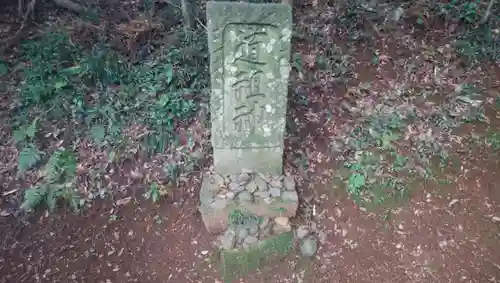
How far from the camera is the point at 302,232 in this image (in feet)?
12.1

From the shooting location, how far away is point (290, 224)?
3.70 metres

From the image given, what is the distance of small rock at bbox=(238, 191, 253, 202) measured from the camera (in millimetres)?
3590

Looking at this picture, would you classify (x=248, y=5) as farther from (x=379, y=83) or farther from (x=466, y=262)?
(x=466, y=262)

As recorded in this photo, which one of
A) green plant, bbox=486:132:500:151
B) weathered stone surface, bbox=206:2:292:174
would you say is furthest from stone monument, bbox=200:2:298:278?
green plant, bbox=486:132:500:151

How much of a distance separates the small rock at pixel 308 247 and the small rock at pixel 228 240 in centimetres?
66

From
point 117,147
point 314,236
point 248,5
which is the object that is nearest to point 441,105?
point 314,236

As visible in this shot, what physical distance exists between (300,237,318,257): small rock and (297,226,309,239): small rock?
5 cm

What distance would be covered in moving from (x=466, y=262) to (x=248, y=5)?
297 centimetres

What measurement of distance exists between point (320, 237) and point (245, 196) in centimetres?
83

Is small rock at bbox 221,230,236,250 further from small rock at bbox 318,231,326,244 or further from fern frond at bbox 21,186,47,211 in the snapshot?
fern frond at bbox 21,186,47,211

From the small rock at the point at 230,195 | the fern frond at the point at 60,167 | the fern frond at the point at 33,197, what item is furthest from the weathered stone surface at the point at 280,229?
the fern frond at the point at 33,197

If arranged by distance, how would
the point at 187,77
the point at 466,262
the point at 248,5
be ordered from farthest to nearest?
1. the point at 187,77
2. the point at 466,262
3. the point at 248,5

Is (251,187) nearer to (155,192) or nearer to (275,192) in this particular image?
(275,192)

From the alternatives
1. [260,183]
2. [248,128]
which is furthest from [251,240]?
[248,128]
